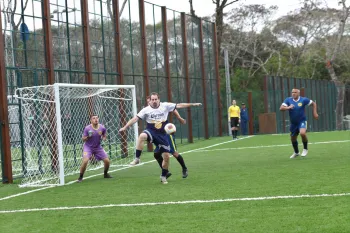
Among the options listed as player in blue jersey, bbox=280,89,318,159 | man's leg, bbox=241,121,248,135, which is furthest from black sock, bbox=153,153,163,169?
man's leg, bbox=241,121,248,135

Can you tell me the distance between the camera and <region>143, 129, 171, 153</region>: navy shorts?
14.5 m

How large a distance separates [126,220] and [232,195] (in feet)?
7.97

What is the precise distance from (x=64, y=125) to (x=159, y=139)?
5.93 metres

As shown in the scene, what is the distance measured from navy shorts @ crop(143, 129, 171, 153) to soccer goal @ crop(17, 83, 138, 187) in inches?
87.4

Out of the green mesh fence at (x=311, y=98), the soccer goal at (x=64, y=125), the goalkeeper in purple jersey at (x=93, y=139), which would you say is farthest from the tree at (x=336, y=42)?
the goalkeeper in purple jersey at (x=93, y=139)

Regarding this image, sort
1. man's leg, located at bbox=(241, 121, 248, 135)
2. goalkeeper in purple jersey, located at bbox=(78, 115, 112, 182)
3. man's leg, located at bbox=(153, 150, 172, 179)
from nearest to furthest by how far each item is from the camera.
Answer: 1. man's leg, located at bbox=(153, 150, 172, 179)
2. goalkeeper in purple jersey, located at bbox=(78, 115, 112, 182)
3. man's leg, located at bbox=(241, 121, 248, 135)

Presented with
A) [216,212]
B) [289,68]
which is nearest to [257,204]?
[216,212]

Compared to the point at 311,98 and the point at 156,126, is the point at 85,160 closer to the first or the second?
the point at 156,126

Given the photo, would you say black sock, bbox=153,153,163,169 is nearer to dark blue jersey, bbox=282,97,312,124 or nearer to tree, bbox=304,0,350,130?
dark blue jersey, bbox=282,97,312,124

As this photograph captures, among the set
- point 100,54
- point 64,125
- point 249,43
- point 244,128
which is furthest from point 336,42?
point 64,125

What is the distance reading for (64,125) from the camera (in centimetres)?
1972

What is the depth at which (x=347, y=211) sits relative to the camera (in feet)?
29.5

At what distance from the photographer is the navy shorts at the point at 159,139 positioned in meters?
14.5

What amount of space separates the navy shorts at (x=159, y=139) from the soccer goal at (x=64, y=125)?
2219 millimetres
